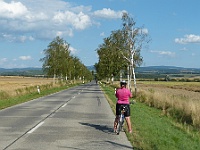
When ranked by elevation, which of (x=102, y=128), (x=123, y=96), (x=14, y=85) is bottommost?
(x=14, y=85)

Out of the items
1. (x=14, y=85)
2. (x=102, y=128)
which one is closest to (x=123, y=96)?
(x=102, y=128)

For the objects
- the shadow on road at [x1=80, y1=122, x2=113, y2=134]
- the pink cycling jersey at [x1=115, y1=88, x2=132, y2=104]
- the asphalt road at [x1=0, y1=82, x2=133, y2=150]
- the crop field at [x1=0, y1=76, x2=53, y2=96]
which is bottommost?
the crop field at [x1=0, y1=76, x2=53, y2=96]

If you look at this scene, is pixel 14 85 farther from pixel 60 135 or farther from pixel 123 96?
pixel 123 96

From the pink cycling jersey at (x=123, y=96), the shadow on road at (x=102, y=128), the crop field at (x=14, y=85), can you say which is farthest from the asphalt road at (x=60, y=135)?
the crop field at (x=14, y=85)

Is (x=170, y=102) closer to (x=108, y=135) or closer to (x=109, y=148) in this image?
(x=108, y=135)

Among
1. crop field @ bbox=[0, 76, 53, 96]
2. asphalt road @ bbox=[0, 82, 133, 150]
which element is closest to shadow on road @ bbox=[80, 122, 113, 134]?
asphalt road @ bbox=[0, 82, 133, 150]

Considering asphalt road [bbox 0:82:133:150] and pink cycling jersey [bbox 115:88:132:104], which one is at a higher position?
pink cycling jersey [bbox 115:88:132:104]

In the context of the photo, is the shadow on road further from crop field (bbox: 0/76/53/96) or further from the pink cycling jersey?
→ crop field (bbox: 0/76/53/96)

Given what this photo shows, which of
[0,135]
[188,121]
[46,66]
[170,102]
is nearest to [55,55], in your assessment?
[46,66]

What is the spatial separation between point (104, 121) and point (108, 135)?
3.97 meters

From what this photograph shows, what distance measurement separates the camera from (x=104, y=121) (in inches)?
621

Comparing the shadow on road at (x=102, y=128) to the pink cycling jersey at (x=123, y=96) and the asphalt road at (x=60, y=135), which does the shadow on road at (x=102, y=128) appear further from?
the pink cycling jersey at (x=123, y=96)

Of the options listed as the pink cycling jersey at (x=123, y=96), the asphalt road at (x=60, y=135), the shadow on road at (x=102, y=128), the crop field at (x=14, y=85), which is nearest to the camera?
the asphalt road at (x=60, y=135)

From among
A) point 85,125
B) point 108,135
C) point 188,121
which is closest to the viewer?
point 108,135
